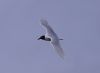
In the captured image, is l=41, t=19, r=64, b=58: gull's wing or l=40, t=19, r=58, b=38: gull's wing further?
l=40, t=19, r=58, b=38: gull's wing

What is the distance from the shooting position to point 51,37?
5819cm

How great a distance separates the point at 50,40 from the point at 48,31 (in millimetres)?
1470

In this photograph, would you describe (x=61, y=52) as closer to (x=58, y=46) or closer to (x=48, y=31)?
(x=58, y=46)

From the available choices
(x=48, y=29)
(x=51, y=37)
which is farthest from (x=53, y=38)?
(x=48, y=29)

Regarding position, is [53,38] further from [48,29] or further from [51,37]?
[48,29]

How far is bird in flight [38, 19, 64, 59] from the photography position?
179ft

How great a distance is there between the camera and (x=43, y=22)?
60.3 m

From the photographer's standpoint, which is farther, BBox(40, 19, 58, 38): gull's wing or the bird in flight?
BBox(40, 19, 58, 38): gull's wing

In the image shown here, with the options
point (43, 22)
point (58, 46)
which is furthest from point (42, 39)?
point (58, 46)

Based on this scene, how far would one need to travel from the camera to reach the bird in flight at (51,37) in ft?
179

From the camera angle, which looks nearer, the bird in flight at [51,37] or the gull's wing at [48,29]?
the bird in flight at [51,37]

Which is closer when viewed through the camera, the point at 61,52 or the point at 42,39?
the point at 61,52

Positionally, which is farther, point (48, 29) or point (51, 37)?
point (48, 29)

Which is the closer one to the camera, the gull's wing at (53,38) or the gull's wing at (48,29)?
the gull's wing at (53,38)
